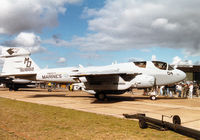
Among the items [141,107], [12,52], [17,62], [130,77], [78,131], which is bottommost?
[78,131]

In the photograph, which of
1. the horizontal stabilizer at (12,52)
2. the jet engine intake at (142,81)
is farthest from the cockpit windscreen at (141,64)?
the horizontal stabilizer at (12,52)

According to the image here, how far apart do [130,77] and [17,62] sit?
1290 centimetres

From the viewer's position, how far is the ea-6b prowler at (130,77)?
51.3 feet

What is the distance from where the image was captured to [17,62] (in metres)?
20.8

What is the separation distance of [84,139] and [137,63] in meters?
12.5

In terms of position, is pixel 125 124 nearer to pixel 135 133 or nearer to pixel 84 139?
pixel 135 133

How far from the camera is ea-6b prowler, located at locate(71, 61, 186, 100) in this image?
15.6 m

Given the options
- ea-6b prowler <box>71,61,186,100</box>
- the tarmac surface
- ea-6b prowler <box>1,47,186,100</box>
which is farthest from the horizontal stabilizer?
ea-6b prowler <box>71,61,186,100</box>

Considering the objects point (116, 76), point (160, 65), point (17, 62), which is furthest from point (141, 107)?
point (17, 62)

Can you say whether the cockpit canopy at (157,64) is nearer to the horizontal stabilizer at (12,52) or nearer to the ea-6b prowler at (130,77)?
the ea-6b prowler at (130,77)

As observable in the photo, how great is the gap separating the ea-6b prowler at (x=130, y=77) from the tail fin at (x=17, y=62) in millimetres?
7198

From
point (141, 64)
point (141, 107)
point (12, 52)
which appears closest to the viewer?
point (141, 107)

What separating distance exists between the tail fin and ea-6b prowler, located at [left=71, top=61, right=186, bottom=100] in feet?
23.6

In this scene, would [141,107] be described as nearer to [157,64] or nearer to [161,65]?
[157,64]
